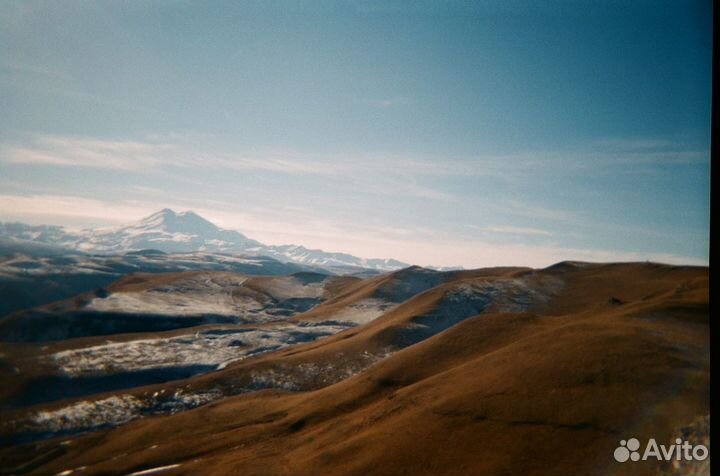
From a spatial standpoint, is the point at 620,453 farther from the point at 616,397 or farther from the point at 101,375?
the point at 101,375

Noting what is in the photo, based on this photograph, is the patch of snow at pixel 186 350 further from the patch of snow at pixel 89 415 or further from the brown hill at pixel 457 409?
the brown hill at pixel 457 409

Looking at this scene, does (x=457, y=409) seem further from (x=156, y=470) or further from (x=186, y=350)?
(x=186, y=350)

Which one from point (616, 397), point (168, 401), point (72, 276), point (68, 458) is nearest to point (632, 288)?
point (616, 397)

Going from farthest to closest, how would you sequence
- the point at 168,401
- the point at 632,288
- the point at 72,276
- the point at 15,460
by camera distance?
the point at 72,276 < the point at 632,288 < the point at 168,401 < the point at 15,460

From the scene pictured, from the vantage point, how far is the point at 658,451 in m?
11.9

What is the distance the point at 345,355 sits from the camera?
54.9m

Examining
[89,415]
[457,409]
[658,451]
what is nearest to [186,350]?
[89,415]

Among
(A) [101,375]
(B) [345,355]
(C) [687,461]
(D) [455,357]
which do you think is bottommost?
(A) [101,375]

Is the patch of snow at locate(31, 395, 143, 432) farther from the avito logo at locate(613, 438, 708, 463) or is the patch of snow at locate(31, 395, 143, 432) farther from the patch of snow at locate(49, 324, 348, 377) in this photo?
the avito logo at locate(613, 438, 708, 463)

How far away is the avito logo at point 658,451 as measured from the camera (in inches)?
412

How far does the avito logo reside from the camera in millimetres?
10458

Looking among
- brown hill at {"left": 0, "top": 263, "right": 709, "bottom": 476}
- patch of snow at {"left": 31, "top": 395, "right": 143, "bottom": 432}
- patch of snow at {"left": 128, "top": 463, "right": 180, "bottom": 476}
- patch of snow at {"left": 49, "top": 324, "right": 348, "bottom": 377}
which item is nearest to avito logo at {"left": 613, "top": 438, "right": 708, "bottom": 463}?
brown hill at {"left": 0, "top": 263, "right": 709, "bottom": 476}

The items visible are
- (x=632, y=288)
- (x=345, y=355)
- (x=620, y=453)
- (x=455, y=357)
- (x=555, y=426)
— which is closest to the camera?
(x=620, y=453)

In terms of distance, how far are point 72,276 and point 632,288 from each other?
180285mm
